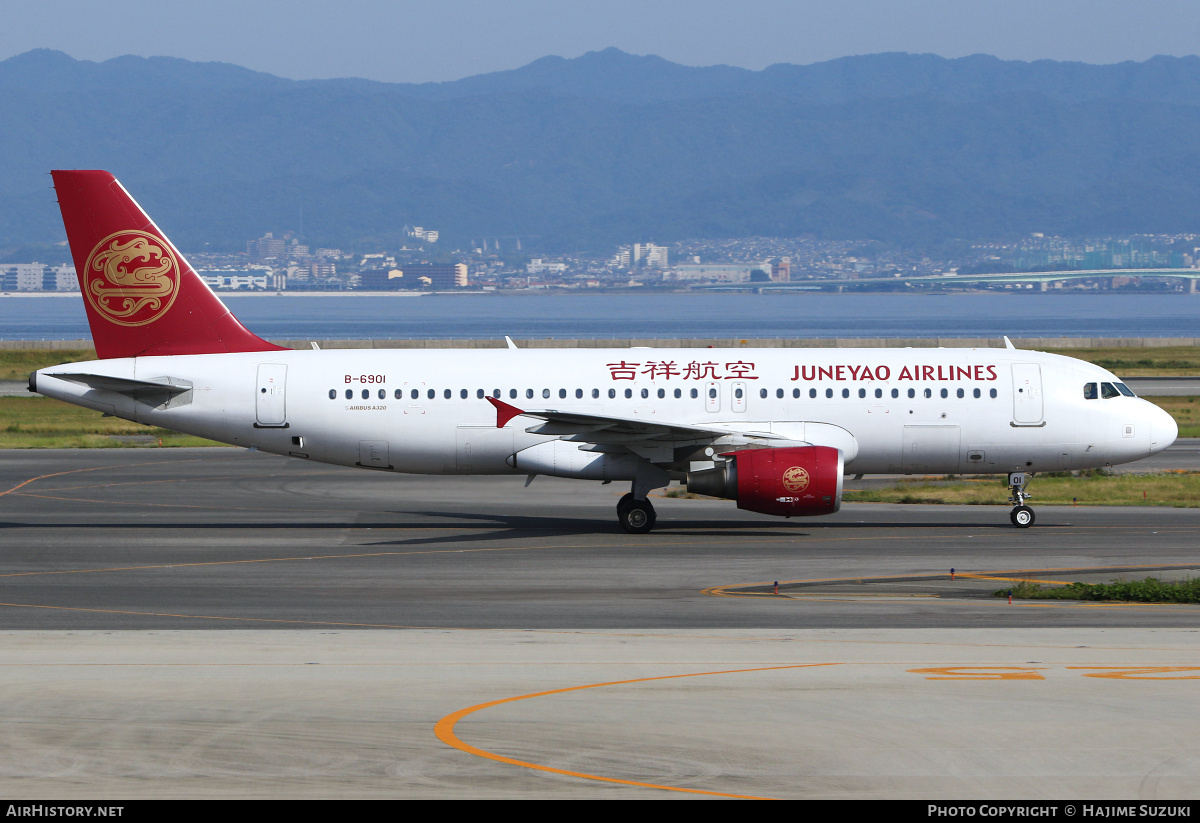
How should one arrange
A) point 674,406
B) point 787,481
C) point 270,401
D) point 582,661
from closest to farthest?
point 582,661 → point 787,481 → point 674,406 → point 270,401

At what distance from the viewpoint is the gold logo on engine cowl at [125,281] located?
3142 centimetres

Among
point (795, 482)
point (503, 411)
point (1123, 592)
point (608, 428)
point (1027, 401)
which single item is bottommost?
point (1123, 592)

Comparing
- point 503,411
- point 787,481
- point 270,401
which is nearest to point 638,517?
point 787,481

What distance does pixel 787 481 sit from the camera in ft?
93.1

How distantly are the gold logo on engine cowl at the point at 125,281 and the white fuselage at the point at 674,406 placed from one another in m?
1.26

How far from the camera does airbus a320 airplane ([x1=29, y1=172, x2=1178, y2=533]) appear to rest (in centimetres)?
3080

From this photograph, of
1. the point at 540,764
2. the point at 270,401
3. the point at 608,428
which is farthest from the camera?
the point at 270,401

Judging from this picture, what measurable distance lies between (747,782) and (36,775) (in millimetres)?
6629

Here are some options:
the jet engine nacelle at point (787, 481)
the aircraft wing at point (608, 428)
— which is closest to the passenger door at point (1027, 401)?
the jet engine nacelle at point (787, 481)

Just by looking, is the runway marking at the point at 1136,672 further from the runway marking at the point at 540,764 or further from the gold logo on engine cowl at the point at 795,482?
the gold logo on engine cowl at the point at 795,482

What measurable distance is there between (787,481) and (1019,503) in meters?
6.62

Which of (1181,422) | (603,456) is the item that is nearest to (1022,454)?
(603,456)

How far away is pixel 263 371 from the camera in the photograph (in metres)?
31.3

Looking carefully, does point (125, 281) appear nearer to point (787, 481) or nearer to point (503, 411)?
point (503, 411)
